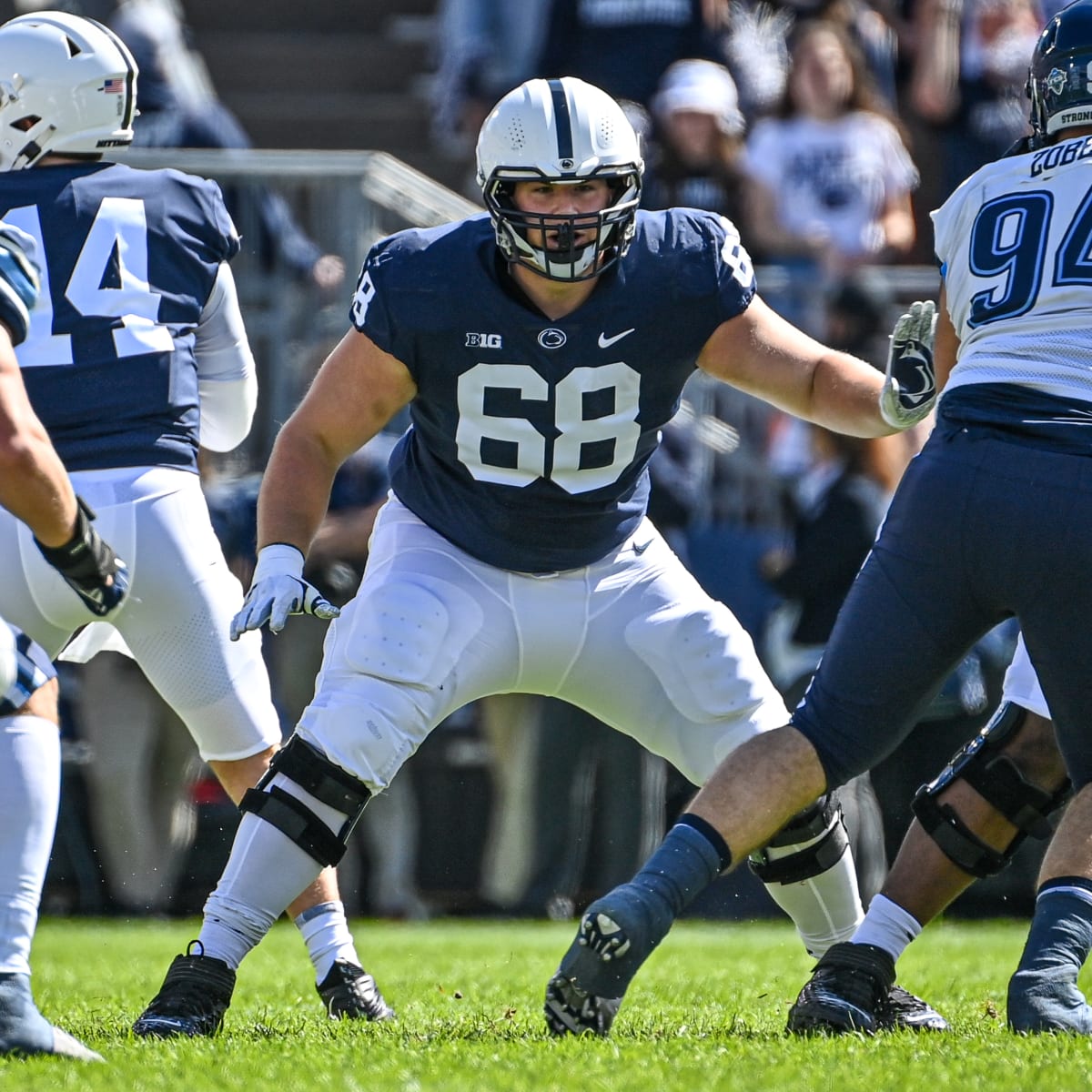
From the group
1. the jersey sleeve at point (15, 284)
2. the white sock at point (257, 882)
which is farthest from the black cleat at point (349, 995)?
the jersey sleeve at point (15, 284)

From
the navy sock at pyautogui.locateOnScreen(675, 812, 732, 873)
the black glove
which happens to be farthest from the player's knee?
the navy sock at pyautogui.locateOnScreen(675, 812, 732, 873)

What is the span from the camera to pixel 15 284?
137 inches

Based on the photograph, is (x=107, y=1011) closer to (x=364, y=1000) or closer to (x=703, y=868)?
(x=364, y=1000)

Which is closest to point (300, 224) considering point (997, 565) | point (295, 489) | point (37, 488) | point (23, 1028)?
point (295, 489)

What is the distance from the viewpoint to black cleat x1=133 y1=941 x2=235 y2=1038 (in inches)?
146

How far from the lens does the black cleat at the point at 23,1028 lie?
10.8ft

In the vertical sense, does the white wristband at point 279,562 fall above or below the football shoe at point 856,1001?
above

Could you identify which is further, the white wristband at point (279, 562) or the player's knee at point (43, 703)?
the white wristband at point (279, 562)

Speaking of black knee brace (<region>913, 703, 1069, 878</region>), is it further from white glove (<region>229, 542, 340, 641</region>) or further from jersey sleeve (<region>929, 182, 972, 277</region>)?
white glove (<region>229, 542, 340, 641</region>)

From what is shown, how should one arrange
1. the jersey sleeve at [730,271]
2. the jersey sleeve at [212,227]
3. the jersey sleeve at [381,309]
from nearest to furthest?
the jersey sleeve at [381,309] → the jersey sleeve at [730,271] → the jersey sleeve at [212,227]

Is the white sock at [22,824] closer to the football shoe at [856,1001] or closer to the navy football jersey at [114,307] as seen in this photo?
the navy football jersey at [114,307]

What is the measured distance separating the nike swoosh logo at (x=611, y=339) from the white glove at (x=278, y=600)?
784 millimetres

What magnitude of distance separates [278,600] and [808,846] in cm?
122

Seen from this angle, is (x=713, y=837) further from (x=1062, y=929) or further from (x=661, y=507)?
(x=661, y=507)
